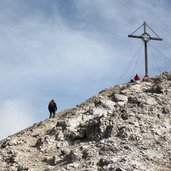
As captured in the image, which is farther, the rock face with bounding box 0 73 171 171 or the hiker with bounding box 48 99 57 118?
the hiker with bounding box 48 99 57 118

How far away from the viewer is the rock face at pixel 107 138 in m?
22.2

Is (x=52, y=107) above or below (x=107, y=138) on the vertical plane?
above

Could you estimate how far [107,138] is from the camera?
81.1ft

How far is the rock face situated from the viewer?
72.8 ft

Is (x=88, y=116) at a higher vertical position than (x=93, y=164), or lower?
higher

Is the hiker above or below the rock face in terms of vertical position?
above

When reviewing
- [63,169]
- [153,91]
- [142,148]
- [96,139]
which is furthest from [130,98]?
[63,169]

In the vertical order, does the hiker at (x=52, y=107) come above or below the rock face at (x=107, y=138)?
above

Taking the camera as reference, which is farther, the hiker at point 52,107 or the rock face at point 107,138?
the hiker at point 52,107

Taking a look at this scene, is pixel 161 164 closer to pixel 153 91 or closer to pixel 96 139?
pixel 96 139

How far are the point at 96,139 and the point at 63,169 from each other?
395 centimetres

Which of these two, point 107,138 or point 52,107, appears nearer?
point 107,138

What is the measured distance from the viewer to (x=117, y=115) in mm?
26547

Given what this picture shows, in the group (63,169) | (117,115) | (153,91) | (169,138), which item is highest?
(153,91)
